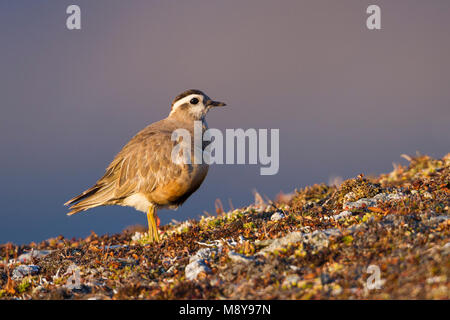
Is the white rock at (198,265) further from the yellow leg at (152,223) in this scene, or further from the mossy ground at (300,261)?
the yellow leg at (152,223)

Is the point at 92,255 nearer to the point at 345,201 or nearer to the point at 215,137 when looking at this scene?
the point at 215,137

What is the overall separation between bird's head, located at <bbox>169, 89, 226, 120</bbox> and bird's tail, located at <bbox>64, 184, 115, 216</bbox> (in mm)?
3146

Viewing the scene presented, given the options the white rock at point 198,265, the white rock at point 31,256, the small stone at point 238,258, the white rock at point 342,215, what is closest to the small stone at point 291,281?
the small stone at point 238,258

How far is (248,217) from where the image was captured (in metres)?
13.6

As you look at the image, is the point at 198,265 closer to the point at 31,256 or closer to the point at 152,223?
the point at 152,223

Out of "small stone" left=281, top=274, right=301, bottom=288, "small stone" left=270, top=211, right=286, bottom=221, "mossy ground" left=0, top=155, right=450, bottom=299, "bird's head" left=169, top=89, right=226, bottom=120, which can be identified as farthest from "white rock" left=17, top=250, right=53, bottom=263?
"small stone" left=281, top=274, right=301, bottom=288

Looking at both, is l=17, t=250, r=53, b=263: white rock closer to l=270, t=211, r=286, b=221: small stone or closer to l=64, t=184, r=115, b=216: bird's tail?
l=64, t=184, r=115, b=216: bird's tail

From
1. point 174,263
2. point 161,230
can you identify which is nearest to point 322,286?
point 174,263

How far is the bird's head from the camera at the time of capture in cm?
1410

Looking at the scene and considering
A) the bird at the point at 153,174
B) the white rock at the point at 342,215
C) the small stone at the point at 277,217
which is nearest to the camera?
the white rock at the point at 342,215

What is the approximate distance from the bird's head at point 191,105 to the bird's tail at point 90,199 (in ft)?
10.3

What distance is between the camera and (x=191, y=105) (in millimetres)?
14156

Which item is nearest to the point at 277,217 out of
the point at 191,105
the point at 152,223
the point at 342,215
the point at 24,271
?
the point at 342,215

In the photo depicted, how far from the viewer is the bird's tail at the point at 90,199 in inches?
522
